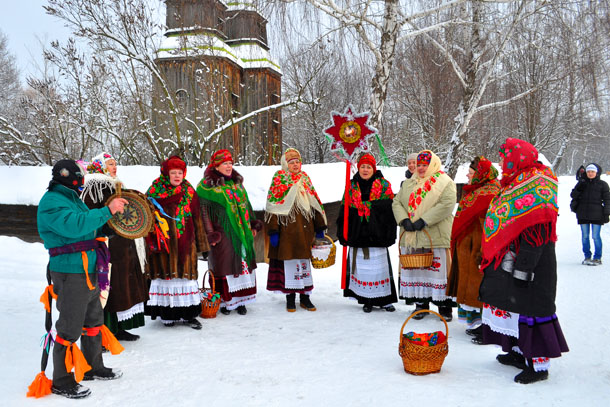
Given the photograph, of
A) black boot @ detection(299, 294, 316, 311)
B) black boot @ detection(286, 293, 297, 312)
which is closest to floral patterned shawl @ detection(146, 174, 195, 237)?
black boot @ detection(286, 293, 297, 312)

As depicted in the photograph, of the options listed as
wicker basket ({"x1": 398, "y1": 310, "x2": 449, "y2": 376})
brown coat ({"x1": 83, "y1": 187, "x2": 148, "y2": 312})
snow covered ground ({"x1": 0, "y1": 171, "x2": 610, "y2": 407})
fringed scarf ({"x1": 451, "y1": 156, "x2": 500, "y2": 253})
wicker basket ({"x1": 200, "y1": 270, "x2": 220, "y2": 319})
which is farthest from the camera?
wicker basket ({"x1": 200, "y1": 270, "x2": 220, "y2": 319})

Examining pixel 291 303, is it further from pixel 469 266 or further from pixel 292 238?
pixel 469 266

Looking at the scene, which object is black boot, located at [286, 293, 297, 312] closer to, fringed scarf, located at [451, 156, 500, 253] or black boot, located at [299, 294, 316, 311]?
black boot, located at [299, 294, 316, 311]

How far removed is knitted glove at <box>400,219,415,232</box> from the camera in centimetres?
505

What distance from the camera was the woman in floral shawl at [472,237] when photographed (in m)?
4.46

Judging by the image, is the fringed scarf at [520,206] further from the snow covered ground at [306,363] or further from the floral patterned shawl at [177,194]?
the floral patterned shawl at [177,194]

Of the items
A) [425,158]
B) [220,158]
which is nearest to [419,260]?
[425,158]

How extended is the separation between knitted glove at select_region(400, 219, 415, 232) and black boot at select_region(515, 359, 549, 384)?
189 cm

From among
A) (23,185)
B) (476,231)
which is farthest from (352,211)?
(23,185)

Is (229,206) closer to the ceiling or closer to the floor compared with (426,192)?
closer to the floor

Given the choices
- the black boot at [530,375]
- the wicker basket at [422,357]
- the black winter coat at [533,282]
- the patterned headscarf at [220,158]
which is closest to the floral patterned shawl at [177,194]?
the patterned headscarf at [220,158]

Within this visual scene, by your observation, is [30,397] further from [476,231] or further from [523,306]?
[476,231]

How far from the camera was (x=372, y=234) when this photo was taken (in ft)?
17.8

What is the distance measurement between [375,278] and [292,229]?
1146 millimetres
